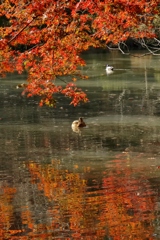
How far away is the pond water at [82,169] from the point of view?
27.6 feet

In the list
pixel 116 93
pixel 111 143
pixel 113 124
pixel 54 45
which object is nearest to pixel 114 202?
pixel 54 45

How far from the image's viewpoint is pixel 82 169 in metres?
12.8

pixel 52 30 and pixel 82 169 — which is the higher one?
pixel 52 30

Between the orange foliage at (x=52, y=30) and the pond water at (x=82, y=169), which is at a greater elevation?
the orange foliage at (x=52, y=30)

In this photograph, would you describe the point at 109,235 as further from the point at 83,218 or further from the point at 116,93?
the point at 116,93

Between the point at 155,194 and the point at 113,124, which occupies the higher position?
the point at 155,194

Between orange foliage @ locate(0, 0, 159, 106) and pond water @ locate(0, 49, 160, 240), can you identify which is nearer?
pond water @ locate(0, 49, 160, 240)

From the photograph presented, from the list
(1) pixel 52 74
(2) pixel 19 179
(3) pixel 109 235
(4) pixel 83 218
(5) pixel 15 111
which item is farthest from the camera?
(5) pixel 15 111

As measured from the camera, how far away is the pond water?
840cm

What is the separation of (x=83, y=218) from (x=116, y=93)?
18812mm

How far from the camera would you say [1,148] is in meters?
15.7

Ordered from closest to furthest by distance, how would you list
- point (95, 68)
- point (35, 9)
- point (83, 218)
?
point (83, 218), point (35, 9), point (95, 68)

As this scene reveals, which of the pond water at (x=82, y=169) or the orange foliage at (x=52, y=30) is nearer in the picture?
the pond water at (x=82, y=169)

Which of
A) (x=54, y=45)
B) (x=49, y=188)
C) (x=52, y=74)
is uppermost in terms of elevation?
(x=54, y=45)
